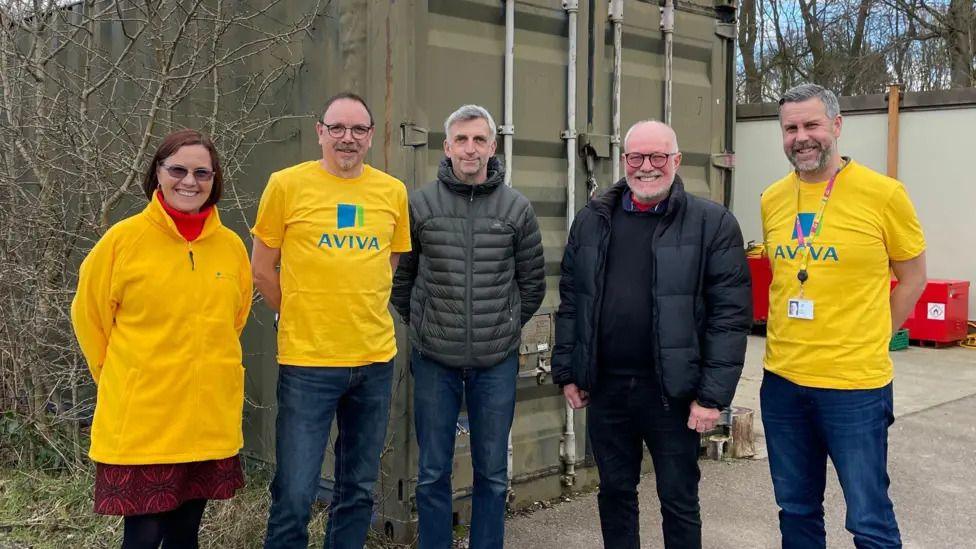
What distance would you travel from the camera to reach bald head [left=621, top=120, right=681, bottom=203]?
10.1 ft

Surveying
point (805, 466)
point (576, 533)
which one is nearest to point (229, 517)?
point (576, 533)

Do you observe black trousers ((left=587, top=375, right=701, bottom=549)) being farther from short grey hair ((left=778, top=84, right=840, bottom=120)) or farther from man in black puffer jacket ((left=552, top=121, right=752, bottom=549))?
short grey hair ((left=778, top=84, right=840, bottom=120))

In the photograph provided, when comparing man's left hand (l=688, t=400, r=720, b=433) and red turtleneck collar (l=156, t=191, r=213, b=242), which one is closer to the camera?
red turtleneck collar (l=156, t=191, r=213, b=242)

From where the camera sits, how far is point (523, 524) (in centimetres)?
430

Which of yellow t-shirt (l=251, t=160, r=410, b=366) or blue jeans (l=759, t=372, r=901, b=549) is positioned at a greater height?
yellow t-shirt (l=251, t=160, r=410, b=366)

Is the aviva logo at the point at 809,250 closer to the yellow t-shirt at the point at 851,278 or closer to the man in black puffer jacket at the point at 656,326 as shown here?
the yellow t-shirt at the point at 851,278

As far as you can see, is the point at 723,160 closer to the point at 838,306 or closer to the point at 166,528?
the point at 838,306

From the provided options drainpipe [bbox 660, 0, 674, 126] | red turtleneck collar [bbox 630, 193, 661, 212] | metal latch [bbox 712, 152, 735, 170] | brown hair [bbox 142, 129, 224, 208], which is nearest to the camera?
brown hair [bbox 142, 129, 224, 208]

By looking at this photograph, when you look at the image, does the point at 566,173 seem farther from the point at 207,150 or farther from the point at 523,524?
the point at 207,150

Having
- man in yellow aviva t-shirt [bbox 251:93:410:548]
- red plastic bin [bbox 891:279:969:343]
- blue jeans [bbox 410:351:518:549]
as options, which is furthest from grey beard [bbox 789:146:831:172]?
red plastic bin [bbox 891:279:969:343]

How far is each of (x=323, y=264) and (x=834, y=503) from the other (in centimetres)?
318

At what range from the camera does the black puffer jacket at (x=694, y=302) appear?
3.01 meters

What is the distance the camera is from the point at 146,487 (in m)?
2.59

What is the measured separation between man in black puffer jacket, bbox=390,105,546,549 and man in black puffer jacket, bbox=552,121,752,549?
0.28 meters
